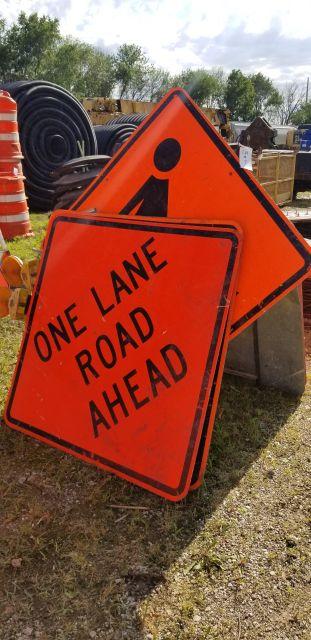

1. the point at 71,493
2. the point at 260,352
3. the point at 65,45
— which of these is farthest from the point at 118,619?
the point at 65,45

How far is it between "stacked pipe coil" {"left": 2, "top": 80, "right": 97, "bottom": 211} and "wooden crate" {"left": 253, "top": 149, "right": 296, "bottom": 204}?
3.95 meters

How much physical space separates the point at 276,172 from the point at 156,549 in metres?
10.9

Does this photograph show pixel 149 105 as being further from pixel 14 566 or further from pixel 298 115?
pixel 298 115

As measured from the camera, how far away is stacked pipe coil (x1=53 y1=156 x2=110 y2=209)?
9.71ft

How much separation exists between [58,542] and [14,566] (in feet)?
0.62

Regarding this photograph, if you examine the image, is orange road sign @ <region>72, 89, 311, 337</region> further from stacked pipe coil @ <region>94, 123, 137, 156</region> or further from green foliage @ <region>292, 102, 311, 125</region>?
green foliage @ <region>292, 102, 311, 125</region>

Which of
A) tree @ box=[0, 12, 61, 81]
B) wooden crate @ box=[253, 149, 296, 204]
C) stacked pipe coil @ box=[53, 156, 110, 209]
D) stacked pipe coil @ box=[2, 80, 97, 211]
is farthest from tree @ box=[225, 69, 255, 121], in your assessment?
stacked pipe coil @ box=[53, 156, 110, 209]

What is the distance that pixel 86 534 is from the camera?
1946mm

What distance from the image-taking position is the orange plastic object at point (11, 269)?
255 centimetres

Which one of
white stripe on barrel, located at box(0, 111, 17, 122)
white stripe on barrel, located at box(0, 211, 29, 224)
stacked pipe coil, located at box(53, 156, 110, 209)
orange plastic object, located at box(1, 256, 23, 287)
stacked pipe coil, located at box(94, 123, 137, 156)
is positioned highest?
white stripe on barrel, located at box(0, 111, 17, 122)

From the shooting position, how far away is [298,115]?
255 ft

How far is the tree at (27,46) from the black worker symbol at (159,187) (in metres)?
55.6

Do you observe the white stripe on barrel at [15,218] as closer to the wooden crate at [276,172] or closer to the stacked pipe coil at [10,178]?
the stacked pipe coil at [10,178]

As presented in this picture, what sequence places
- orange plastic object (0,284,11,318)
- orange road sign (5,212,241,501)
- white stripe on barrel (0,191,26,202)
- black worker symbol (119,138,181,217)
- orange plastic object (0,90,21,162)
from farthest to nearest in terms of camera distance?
white stripe on barrel (0,191,26,202)
orange plastic object (0,90,21,162)
orange plastic object (0,284,11,318)
black worker symbol (119,138,181,217)
orange road sign (5,212,241,501)
